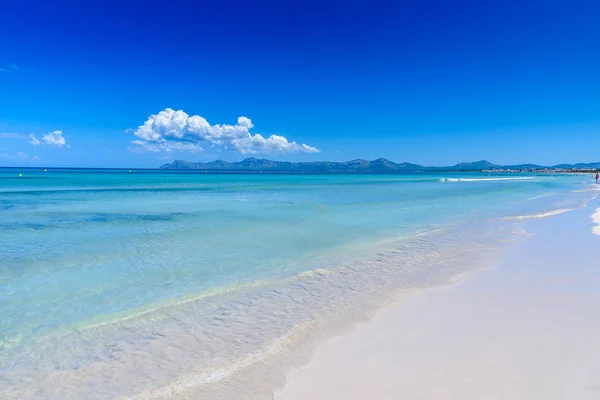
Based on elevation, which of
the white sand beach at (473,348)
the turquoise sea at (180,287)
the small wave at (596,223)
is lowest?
the turquoise sea at (180,287)

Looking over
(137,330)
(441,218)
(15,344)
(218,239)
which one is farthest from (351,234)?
(15,344)

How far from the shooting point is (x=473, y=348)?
15.7 ft

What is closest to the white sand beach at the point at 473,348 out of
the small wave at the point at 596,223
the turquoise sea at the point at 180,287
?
the turquoise sea at the point at 180,287

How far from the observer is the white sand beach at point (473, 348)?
3932 mm

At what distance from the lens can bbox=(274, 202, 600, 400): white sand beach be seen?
12.9 ft

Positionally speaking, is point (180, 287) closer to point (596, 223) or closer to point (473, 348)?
point (473, 348)

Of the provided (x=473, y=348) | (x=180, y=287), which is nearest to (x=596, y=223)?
(x=473, y=348)

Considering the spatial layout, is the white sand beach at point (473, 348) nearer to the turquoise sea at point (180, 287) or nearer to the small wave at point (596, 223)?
the turquoise sea at point (180, 287)

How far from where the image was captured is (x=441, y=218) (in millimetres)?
18109

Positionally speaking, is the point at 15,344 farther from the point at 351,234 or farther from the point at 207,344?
the point at 351,234

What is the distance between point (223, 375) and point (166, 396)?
24.6 inches

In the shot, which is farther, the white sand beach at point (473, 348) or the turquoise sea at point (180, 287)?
the turquoise sea at point (180, 287)

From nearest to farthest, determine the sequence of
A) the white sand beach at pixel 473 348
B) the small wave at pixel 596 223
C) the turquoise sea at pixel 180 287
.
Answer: the white sand beach at pixel 473 348, the turquoise sea at pixel 180 287, the small wave at pixel 596 223

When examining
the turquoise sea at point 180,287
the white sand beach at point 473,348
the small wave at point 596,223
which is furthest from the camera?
the small wave at point 596,223
